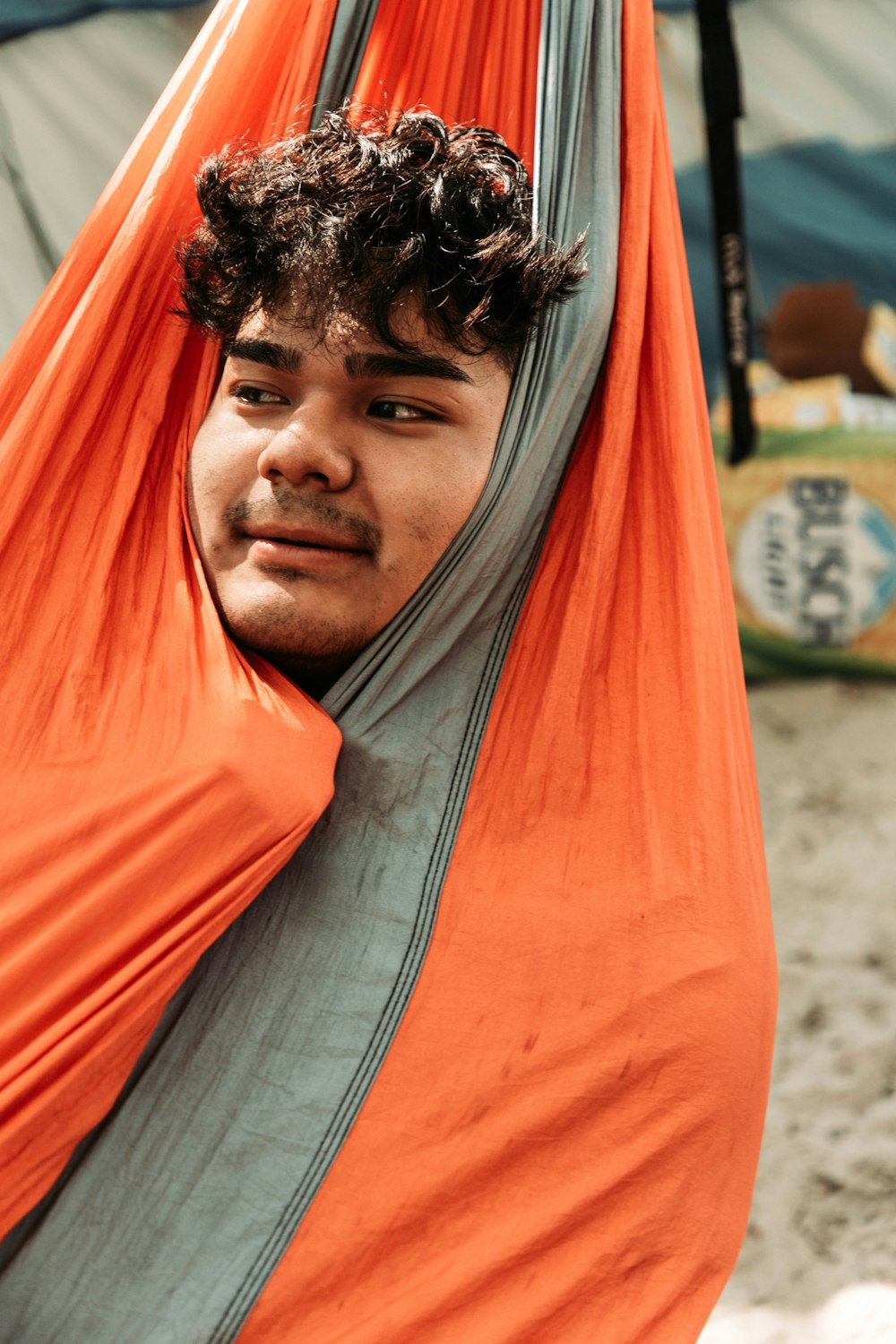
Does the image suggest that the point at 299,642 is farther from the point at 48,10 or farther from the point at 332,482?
the point at 48,10

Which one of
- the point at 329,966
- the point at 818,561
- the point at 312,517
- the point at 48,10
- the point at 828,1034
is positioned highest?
the point at 48,10

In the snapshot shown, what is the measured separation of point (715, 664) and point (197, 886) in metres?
0.46

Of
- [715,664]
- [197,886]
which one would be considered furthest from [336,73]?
[197,886]

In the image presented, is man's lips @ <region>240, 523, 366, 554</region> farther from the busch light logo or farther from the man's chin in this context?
the busch light logo

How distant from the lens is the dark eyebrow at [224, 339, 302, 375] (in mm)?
1027

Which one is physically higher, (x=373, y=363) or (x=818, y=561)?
(x=373, y=363)

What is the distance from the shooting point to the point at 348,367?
1.01 m

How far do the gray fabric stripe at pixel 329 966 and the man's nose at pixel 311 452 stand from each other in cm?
11

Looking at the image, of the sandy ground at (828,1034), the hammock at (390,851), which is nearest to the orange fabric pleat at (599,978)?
the hammock at (390,851)

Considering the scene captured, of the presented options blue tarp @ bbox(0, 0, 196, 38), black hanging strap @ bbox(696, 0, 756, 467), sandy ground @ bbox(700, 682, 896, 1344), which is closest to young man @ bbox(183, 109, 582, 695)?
blue tarp @ bbox(0, 0, 196, 38)

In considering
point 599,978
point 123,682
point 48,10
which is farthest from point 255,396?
point 48,10

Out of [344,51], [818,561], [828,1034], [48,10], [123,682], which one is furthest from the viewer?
[818,561]

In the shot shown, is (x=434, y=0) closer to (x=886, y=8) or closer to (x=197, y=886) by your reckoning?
(x=197, y=886)

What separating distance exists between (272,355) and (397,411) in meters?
0.11
